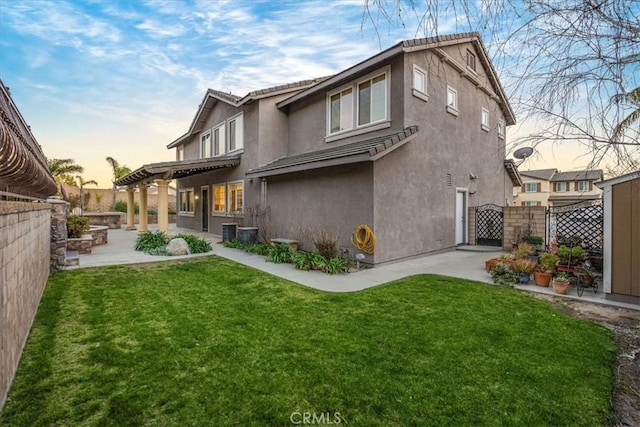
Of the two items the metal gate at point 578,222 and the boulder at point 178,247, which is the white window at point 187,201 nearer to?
the boulder at point 178,247

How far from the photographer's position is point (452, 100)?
1198cm

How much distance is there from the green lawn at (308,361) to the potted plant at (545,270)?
1.21 metres

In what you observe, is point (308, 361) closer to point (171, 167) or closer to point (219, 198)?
point (171, 167)

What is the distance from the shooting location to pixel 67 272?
25.4ft

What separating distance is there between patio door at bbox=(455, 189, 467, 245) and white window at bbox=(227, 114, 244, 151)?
383 inches

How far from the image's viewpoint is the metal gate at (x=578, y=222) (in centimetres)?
884

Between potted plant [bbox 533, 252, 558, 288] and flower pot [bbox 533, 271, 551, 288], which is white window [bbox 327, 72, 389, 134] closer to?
potted plant [bbox 533, 252, 558, 288]

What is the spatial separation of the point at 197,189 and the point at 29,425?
17.1 metres

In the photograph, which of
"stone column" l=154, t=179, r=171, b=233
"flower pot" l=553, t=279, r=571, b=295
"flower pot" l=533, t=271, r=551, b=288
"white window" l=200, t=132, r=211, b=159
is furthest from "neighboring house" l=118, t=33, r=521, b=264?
"flower pot" l=553, t=279, r=571, b=295

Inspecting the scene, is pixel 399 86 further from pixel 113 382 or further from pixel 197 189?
pixel 197 189

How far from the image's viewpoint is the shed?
5.24 metres

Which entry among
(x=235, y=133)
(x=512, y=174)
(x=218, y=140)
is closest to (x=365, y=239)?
(x=235, y=133)

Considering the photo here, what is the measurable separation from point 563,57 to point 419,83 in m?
8.17

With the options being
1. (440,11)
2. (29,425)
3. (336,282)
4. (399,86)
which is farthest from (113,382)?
(399,86)
